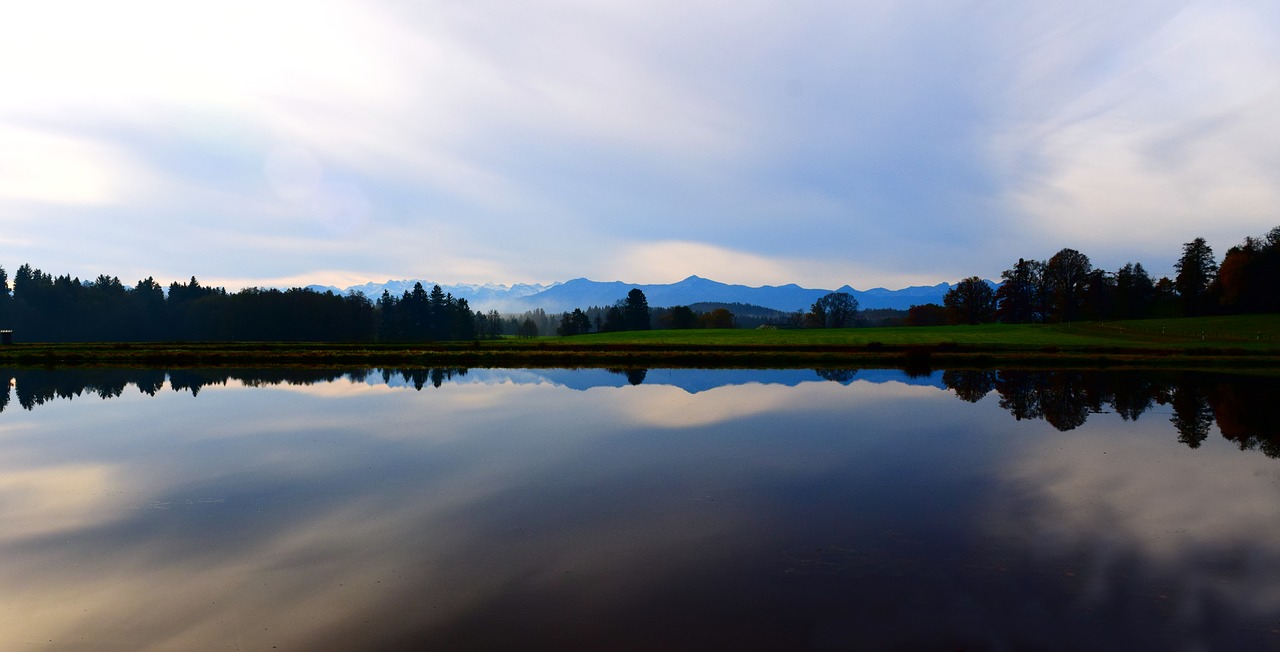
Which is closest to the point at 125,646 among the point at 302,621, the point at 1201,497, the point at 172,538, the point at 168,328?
the point at 302,621

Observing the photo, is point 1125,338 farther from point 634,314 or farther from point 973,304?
point 634,314

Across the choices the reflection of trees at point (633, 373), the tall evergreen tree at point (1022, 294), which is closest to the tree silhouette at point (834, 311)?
the tall evergreen tree at point (1022, 294)

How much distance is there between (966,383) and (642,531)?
115 feet

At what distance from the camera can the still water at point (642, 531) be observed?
26.7 feet

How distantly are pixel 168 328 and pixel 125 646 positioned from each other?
171192mm

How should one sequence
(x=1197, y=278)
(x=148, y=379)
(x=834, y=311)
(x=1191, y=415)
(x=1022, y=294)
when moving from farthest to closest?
(x=834, y=311) < (x=1022, y=294) < (x=1197, y=278) < (x=148, y=379) < (x=1191, y=415)

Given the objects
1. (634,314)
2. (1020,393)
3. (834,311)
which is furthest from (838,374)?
(834,311)

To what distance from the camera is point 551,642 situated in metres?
7.61

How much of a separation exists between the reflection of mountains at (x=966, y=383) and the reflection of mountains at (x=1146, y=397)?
45mm

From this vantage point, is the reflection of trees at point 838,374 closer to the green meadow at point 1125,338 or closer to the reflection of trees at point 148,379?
the green meadow at point 1125,338

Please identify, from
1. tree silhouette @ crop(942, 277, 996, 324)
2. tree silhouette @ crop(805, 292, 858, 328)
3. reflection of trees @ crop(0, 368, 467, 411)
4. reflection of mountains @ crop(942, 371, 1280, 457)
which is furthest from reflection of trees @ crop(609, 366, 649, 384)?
tree silhouette @ crop(805, 292, 858, 328)

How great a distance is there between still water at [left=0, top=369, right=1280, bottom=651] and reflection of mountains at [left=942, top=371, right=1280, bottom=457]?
433 mm

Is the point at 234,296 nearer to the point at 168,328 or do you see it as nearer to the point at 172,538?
the point at 168,328

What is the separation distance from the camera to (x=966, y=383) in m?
39.0
